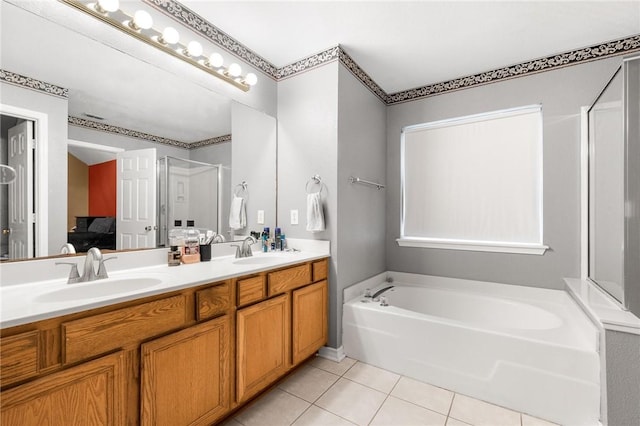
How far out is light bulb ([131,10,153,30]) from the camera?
1549mm

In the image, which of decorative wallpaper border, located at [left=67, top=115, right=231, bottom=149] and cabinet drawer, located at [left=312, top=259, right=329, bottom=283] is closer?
decorative wallpaper border, located at [left=67, top=115, right=231, bottom=149]

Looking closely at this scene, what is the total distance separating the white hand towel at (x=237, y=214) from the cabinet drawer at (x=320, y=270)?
26.0 inches

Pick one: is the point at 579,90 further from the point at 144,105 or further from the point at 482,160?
the point at 144,105

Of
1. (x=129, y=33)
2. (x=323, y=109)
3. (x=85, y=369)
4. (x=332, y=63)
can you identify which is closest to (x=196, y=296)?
(x=85, y=369)

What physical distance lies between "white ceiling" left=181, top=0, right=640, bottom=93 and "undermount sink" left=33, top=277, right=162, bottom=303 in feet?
5.50

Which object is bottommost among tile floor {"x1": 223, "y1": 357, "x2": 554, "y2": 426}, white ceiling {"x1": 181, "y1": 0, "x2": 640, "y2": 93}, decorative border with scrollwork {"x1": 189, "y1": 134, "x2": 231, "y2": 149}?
tile floor {"x1": 223, "y1": 357, "x2": 554, "y2": 426}

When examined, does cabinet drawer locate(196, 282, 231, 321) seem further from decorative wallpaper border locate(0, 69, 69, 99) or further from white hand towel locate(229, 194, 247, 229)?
decorative wallpaper border locate(0, 69, 69, 99)

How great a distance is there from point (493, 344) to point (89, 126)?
256 centimetres

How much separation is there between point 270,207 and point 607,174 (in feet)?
7.81

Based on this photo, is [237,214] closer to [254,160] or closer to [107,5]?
[254,160]

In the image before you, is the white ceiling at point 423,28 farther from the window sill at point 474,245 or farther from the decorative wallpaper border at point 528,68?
the window sill at point 474,245

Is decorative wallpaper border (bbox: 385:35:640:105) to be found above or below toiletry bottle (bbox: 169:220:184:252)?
above

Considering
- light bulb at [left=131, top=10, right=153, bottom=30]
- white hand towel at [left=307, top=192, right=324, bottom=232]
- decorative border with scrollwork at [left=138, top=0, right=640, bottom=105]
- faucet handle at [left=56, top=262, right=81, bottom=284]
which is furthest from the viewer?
white hand towel at [left=307, top=192, right=324, bottom=232]

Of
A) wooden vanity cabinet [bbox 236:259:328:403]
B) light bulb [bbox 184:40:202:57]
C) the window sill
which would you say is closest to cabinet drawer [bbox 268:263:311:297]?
wooden vanity cabinet [bbox 236:259:328:403]
